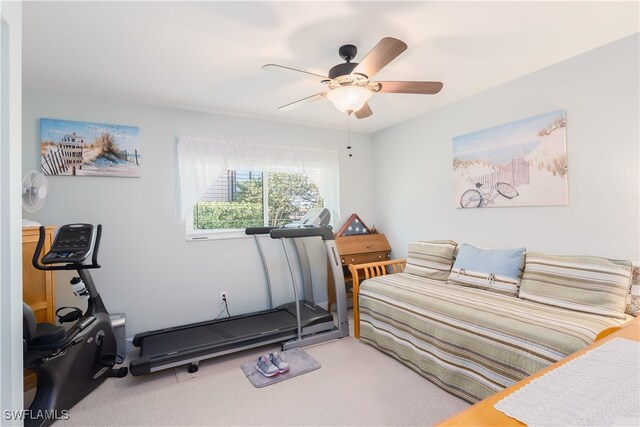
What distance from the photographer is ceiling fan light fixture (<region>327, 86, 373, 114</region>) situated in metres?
2.03

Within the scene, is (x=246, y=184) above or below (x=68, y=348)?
above

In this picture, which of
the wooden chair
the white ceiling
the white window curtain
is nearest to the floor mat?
the wooden chair

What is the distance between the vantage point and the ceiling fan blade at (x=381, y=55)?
1590mm

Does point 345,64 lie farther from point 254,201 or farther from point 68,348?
point 68,348

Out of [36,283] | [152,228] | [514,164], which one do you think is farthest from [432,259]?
[36,283]

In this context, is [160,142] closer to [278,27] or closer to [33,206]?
[33,206]

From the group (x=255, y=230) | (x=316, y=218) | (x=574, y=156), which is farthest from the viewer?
Result: (x=316, y=218)

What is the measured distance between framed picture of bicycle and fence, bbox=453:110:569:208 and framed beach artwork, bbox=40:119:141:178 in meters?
3.38

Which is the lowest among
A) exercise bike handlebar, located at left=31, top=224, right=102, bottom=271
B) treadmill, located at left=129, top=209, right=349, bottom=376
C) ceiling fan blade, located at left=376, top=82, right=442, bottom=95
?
treadmill, located at left=129, top=209, right=349, bottom=376

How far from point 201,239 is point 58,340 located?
1593mm

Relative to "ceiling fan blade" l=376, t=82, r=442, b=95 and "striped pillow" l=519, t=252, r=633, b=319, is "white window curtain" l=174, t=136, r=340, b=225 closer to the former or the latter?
"ceiling fan blade" l=376, t=82, r=442, b=95

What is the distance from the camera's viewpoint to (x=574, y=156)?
2.40 metres

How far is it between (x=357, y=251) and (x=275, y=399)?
209 cm

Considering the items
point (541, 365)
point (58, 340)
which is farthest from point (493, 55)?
point (58, 340)
